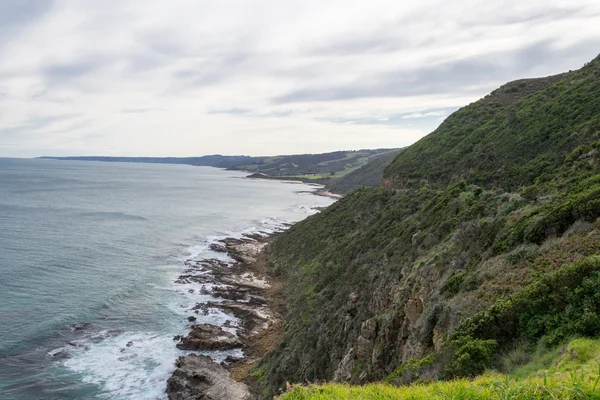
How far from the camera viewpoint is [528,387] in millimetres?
5844

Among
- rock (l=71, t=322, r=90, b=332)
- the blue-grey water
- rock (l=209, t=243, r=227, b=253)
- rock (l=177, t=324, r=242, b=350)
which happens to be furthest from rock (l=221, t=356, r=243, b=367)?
rock (l=209, t=243, r=227, b=253)

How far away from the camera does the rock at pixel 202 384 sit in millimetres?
23922

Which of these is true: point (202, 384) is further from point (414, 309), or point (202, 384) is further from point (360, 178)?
point (360, 178)

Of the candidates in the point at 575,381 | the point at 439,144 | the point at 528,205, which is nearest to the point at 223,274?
the point at 439,144

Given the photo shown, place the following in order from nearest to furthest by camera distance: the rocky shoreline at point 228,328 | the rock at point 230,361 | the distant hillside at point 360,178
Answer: the rocky shoreline at point 228,328
the rock at point 230,361
the distant hillside at point 360,178

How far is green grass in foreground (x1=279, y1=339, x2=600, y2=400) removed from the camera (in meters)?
5.57

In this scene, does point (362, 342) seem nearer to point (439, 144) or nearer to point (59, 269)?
point (439, 144)

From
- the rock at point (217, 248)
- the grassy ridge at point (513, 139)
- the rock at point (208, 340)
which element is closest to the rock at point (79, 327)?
the rock at point (208, 340)

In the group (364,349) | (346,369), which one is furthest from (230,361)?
(364,349)

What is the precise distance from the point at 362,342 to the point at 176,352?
18008 millimetres

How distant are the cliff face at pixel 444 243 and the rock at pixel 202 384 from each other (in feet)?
7.08

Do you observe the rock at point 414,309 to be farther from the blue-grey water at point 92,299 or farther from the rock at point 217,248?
the rock at point 217,248

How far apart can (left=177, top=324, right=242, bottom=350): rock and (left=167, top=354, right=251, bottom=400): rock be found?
10.8 feet

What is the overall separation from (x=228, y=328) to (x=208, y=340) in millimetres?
3270
